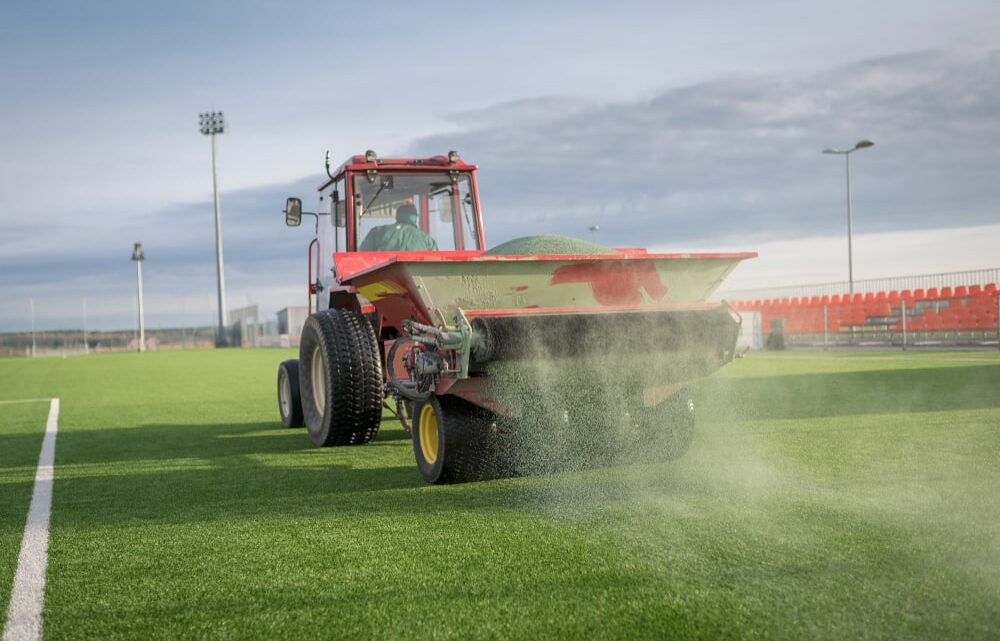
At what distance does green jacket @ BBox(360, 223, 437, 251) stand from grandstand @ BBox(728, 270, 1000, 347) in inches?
699

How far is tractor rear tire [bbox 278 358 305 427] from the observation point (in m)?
9.59

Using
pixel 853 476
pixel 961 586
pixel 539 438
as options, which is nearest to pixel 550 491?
pixel 539 438

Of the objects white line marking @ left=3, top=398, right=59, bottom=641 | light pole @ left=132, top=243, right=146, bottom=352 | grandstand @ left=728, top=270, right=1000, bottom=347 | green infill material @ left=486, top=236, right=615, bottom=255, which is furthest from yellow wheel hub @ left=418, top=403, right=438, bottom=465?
light pole @ left=132, top=243, right=146, bottom=352

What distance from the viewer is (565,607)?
3.23 meters

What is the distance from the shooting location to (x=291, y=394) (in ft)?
31.7

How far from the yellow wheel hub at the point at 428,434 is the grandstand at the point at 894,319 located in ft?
65.1

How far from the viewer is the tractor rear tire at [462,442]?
5594mm

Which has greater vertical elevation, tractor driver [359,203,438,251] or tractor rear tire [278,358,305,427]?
tractor driver [359,203,438,251]

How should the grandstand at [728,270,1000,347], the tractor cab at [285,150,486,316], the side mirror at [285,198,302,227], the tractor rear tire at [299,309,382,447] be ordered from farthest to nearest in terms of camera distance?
1. the grandstand at [728,270,1000,347]
2. the side mirror at [285,198,302,227]
3. the tractor cab at [285,150,486,316]
4. the tractor rear tire at [299,309,382,447]

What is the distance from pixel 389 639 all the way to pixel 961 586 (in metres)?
2.02

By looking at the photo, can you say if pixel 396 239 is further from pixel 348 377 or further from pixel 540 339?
pixel 540 339

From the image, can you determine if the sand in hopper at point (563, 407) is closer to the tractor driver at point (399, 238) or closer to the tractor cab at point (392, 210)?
the tractor driver at point (399, 238)

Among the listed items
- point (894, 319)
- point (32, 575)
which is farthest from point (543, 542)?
point (894, 319)

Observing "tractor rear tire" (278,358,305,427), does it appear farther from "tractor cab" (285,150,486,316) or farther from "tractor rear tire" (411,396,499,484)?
"tractor rear tire" (411,396,499,484)
